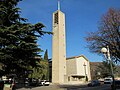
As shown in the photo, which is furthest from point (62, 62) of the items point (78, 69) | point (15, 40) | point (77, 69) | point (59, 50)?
point (15, 40)

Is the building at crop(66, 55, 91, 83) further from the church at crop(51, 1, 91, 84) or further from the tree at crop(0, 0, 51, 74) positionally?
the tree at crop(0, 0, 51, 74)

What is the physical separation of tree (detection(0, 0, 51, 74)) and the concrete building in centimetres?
4420

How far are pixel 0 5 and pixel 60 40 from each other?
48831 mm

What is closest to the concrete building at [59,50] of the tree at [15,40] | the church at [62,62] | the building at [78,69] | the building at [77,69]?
the church at [62,62]

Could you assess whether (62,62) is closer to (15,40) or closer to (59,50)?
(59,50)

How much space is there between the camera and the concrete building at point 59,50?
68.1m

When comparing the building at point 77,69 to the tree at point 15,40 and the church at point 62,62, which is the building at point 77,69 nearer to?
the church at point 62,62

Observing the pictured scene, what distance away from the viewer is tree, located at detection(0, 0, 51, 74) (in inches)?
834

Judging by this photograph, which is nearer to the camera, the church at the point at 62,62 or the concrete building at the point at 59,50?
the concrete building at the point at 59,50

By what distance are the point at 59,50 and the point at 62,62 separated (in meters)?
3.85

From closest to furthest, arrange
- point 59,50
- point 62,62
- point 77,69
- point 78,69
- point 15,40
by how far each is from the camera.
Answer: point 15,40 → point 59,50 → point 62,62 → point 77,69 → point 78,69

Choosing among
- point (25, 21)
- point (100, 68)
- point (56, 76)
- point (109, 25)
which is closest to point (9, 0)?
point (25, 21)

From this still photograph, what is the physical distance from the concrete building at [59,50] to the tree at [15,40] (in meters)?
44.2

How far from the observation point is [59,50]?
227ft
